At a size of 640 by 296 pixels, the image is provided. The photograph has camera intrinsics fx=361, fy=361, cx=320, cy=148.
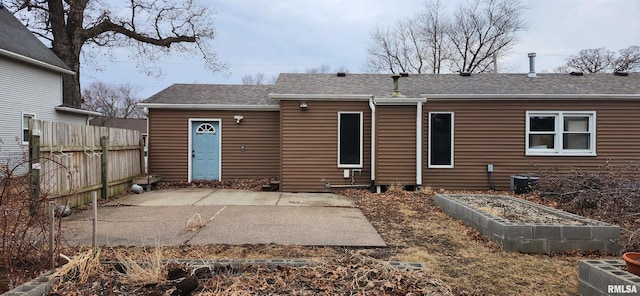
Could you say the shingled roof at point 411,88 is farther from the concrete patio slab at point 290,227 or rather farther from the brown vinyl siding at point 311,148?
the concrete patio slab at point 290,227

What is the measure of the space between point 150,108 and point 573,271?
1131 cm

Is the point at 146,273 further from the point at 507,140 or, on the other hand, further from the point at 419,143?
the point at 507,140

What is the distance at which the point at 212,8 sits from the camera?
20.9 metres

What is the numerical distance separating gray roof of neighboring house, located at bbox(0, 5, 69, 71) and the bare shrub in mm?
16709

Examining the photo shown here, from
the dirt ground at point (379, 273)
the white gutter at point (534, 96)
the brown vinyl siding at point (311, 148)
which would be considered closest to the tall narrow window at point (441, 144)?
the white gutter at point (534, 96)

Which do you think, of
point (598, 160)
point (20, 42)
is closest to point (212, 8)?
point (20, 42)

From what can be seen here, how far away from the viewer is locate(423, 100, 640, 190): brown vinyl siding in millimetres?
10367

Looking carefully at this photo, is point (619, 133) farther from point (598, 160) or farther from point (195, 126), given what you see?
point (195, 126)

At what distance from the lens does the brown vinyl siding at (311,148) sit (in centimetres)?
1028

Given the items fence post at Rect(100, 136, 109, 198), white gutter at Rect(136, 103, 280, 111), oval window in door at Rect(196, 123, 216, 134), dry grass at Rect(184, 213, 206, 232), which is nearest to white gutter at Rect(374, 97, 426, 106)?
white gutter at Rect(136, 103, 280, 111)

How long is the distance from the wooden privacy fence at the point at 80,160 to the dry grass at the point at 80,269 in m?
2.35

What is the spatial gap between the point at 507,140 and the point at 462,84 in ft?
7.88

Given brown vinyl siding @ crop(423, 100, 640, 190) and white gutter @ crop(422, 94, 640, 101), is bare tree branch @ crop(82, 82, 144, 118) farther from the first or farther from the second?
brown vinyl siding @ crop(423, 100, 640, 190)

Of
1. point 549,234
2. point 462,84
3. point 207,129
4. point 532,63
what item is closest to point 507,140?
point 462,84
